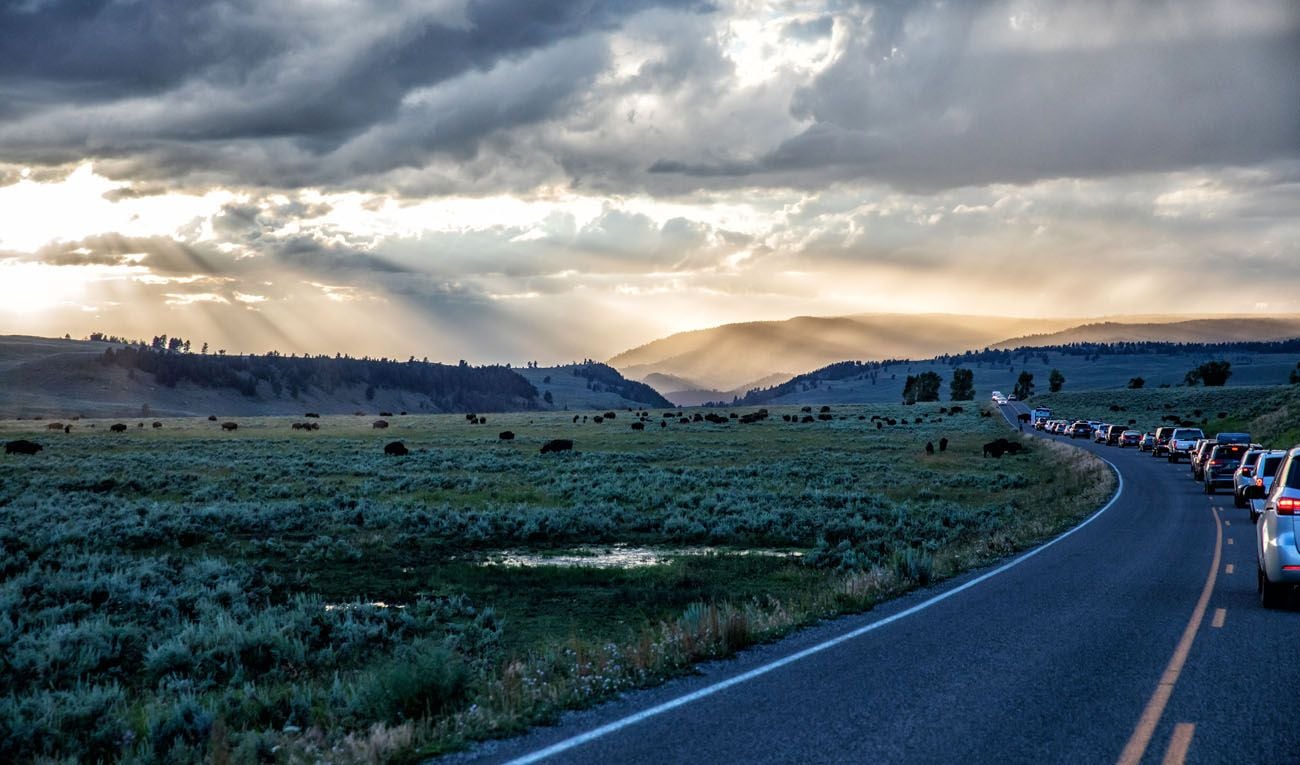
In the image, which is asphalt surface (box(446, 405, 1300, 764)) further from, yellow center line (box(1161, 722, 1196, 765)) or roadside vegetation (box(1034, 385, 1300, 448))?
roadside vegetation (box(1034, 385, 1300, 448))

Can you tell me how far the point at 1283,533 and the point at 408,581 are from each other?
1397 centimetres

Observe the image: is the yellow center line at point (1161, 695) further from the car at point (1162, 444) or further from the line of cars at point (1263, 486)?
the car at point (1162, 444)

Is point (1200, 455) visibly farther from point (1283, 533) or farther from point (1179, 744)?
point (1179, 744)

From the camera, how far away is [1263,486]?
1529cm

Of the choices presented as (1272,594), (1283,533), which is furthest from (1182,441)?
(1283,533)

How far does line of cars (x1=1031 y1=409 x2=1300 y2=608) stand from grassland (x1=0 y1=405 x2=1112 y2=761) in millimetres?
4021

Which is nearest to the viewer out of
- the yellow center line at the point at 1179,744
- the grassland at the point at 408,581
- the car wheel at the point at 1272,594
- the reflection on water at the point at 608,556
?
the yellow center line at the point at 1179,744

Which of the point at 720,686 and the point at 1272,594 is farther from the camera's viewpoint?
the point at 1272,594

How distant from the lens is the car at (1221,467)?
36344 mm

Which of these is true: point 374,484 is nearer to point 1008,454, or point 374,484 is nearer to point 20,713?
point 20,713

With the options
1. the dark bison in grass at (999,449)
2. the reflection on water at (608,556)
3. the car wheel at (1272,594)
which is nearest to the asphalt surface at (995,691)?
the car wheel at (1272,594)

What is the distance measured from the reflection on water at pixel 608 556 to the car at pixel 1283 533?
10.4 m

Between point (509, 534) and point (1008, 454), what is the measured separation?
1756 inches

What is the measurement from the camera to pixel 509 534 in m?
25.8
